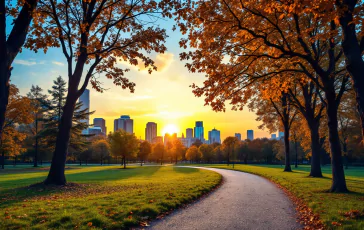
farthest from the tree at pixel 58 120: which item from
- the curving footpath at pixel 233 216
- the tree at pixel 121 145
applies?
the curving footpath at pixel 233 216

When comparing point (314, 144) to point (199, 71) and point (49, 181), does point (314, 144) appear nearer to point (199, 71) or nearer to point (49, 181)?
point (199, 71)

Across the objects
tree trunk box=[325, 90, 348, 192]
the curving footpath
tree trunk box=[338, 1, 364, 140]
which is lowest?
the curving footpath

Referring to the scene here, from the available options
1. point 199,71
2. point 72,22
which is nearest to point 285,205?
point 199,71

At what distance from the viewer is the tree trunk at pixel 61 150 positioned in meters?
13.2

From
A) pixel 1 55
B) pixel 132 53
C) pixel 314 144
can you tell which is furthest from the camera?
pixel 314 144

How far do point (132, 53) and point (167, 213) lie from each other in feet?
31.1

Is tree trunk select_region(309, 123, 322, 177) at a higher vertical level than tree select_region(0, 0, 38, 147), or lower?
lower

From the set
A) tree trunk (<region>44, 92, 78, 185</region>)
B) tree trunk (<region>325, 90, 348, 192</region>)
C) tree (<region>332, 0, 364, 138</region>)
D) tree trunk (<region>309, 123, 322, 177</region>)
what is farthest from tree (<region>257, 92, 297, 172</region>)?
tree trunk (<region>44, 92, 78, 185</region>)

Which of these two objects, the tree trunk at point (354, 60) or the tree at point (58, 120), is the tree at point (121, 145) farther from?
the tree trunk at point (354, 60)

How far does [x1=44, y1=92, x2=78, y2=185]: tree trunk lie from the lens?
13188 millimetres

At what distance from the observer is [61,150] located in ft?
44.1

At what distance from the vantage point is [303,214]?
7738 millimetres

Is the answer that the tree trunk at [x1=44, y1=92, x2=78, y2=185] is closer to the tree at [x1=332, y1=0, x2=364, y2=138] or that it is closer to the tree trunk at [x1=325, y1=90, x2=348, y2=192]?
the tree at [x1=332, y1=0, x2=364, y2=138]

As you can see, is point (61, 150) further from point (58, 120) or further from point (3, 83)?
point (58, 120)
